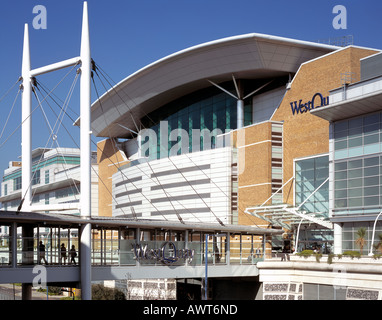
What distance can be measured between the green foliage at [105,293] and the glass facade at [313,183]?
19.5 metres

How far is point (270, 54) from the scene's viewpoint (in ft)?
185

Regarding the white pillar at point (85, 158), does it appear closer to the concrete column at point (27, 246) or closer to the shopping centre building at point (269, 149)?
the shopping centre building at point (269, 149)

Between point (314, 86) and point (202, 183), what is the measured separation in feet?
58.6

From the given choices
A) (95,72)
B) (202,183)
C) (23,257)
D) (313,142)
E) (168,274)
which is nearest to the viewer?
(23,257)

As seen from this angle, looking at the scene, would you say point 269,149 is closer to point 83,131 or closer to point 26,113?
point 26,113

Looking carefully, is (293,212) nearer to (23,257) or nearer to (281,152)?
(281,152)

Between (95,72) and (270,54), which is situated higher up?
(270,54)

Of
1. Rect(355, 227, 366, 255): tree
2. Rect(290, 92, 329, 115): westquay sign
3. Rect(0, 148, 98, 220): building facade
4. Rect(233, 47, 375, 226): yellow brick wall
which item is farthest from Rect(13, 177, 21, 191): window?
Rect(355, 227, 366, 255): tree

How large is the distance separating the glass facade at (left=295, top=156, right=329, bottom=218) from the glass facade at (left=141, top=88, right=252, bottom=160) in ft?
41.7

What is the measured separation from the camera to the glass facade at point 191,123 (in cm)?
6359

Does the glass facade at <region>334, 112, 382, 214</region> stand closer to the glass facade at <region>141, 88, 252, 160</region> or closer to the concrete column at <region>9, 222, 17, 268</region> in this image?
the concrete column at <region>9, 222, 17, 268</region>

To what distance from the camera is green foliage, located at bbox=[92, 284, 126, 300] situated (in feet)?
190

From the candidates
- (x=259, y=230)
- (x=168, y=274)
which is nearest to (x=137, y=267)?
(x=168, y=274)

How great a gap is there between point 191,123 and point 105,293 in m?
20.2
